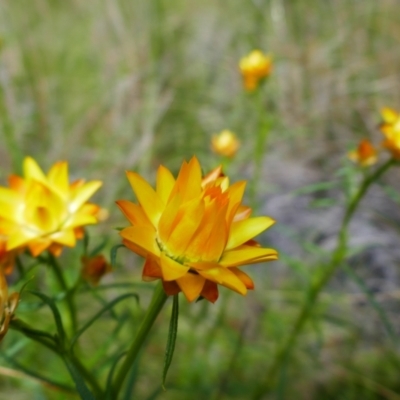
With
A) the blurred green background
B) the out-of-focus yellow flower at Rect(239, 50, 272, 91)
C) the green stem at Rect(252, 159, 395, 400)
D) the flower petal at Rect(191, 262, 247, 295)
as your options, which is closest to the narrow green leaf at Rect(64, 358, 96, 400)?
the flower petal at Rect(191, 262, 247, 295)

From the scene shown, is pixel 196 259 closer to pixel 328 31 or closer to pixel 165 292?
pixel 165 292

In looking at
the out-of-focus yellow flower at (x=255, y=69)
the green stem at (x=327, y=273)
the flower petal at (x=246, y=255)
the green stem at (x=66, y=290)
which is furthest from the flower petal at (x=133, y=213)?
the out-of-focus yellow flower at (x=255, y=69)

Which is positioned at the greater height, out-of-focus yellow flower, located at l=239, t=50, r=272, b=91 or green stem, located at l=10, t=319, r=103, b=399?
out-of-focus yellow flower, located at l=239, t=50, r=272, b=91

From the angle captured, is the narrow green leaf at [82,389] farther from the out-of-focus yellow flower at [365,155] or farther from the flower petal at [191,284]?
the out-of-focus yellow flower at [365,155]

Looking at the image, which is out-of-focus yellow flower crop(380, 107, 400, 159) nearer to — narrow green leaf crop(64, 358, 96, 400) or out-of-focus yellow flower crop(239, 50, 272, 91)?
out-of-focus yellow flower crop(239, 50, 272, 91)

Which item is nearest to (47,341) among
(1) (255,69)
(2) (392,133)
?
(2) (392,133)

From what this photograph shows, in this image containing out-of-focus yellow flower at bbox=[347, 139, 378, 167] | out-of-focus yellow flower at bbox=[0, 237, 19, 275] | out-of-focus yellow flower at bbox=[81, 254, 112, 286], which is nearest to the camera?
out-of-focus yellow flower at bbox=[0, 237, 19, 275]

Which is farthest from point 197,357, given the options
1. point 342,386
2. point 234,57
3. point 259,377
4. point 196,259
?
point 234,57
